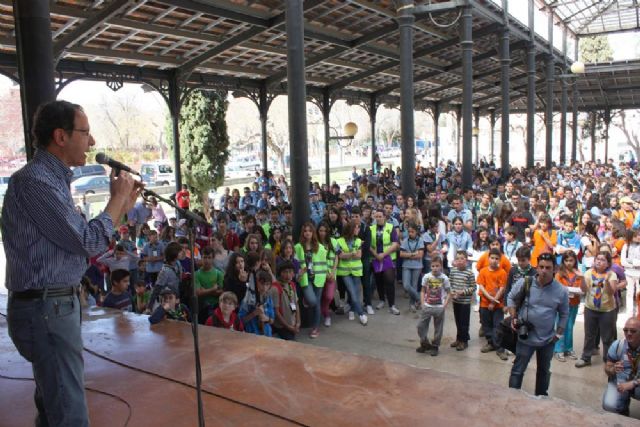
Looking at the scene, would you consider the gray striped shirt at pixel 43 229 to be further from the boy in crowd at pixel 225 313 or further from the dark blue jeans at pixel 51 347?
the boy in crowd at pixel 225 313

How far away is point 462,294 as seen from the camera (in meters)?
6.17

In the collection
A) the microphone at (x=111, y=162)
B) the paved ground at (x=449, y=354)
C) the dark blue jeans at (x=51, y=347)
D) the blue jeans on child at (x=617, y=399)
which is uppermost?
the microphone at (x=111, y=162)

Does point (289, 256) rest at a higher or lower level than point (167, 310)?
higher

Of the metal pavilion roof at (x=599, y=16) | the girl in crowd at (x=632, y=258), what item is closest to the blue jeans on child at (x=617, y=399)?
the girl in crowd at (x=632, y=258)

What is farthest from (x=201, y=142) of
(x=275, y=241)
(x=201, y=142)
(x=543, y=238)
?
(x=543, y=238)

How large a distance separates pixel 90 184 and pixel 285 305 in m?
25.1

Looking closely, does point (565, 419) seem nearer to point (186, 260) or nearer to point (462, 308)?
point (462, 308)

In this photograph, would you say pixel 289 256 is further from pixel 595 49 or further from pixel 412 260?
pixel 595 49

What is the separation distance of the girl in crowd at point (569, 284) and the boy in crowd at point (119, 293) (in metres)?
4.73

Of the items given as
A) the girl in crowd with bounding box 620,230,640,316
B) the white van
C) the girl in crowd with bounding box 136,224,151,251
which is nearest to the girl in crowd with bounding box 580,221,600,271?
the girl in crowd with bounding box 620,230,640,316

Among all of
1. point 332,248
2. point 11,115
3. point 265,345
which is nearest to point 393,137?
point 11,115

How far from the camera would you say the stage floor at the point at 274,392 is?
2543 mm

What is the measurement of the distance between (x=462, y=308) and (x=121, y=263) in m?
4.74

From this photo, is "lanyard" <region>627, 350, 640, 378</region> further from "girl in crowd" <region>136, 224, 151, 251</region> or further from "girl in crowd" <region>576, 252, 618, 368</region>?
"girl in crowd" <region>136, 224, 151, 251</region>
